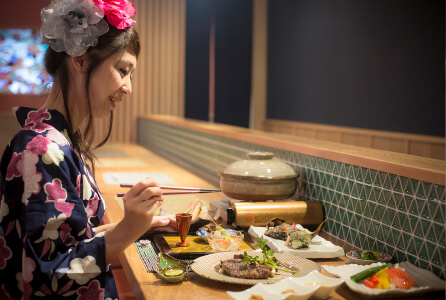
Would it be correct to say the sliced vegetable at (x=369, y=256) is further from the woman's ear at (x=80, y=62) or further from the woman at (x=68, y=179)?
the woman's ear at (x=80, y=62)

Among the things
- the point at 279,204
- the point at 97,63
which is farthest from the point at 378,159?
the point at 97,63

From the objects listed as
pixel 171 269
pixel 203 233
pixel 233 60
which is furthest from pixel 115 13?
pixel 233 60

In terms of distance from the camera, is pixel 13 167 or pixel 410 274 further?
pixel 410 274

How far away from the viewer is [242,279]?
1.37m

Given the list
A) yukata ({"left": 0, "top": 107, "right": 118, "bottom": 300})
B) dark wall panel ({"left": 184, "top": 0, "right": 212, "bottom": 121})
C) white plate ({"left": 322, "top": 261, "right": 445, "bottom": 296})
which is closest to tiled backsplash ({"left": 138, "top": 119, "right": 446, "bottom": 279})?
white plate ({"left": 322, "top": 261, "right": 445, "bottom": 296})

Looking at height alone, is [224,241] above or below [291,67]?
below

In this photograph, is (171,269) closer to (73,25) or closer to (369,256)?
(369,256)

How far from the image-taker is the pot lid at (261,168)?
2.12 metres

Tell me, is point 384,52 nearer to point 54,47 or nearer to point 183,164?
point 183,164

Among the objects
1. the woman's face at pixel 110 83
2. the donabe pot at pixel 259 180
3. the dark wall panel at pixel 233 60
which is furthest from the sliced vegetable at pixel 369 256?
the dark wall panel at pixel 233 60

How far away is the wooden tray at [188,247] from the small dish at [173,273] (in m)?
0.18

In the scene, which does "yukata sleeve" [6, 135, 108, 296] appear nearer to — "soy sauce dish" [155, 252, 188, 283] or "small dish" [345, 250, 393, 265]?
"soy sauce dish" [155, 252, 188, 283]

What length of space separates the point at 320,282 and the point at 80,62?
81 cm

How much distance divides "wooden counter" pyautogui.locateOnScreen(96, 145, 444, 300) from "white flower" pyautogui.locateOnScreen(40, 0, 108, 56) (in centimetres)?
61
